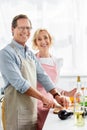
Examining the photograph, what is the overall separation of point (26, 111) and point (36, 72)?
0.37 metres

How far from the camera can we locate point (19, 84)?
77.6 inches

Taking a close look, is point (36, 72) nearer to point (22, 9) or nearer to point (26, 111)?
point (26, 111)

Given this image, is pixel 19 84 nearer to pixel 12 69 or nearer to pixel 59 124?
pixel 12 69

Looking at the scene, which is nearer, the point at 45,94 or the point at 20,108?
the point at 20,108

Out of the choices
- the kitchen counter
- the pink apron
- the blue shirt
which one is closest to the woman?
the pink apron

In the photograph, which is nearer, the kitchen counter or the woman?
the kitchen counter

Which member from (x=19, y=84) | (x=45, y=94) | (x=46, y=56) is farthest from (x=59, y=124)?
(x=46, y=56)

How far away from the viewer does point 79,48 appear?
3.48 m

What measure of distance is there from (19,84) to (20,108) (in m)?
0.20

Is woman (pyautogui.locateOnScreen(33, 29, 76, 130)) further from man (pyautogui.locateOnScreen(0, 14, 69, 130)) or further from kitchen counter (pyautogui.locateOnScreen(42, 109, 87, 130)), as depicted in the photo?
kitchen counter (pyautogui.locateOnScreen(42, 109, 87, 130))

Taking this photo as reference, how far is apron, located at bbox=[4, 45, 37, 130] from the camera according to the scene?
2055mm

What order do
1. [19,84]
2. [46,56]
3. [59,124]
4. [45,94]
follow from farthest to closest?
[46,56], [45,94], [19,84], [59,124]

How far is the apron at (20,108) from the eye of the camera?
2055 millimetres

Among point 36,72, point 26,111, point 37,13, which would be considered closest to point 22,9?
point 37,13
